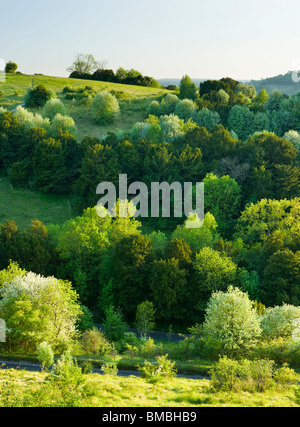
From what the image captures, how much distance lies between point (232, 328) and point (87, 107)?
74.9 metres

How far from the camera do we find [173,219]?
196 feet

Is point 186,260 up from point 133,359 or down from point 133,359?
up

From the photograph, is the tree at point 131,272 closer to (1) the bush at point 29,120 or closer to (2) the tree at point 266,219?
(2) the tree at point 266,219

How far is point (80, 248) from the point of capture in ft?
146

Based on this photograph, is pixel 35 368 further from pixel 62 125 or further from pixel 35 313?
pixel 62 125

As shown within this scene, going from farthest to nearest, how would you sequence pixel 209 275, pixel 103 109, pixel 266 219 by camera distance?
pixel 103 109, pixel 266 219, pixel 209 275

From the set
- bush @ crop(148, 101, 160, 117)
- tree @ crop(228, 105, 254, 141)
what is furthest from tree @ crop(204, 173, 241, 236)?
bush @ crop(148, 101, 160, 117)

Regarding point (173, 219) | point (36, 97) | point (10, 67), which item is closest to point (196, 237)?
point (173, 219)

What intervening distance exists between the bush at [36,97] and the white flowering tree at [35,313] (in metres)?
67.8

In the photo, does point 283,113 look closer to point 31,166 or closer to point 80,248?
point 31,166

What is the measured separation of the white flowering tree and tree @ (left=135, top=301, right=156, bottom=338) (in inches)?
296

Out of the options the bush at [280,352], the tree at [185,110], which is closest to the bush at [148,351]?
the bush at [280,352]
